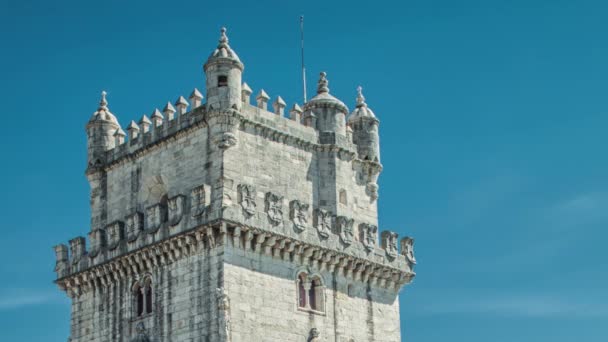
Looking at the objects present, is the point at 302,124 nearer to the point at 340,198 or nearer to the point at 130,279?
the point at 340,198

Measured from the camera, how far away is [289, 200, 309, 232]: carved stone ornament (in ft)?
167

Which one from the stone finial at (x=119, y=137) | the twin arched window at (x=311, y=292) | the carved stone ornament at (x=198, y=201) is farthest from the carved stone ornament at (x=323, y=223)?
the stone finial at (x=119, y=137)

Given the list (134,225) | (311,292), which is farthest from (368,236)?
(134,225)

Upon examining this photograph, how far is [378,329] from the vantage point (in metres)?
53.6

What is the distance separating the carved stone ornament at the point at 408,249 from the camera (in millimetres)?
55781

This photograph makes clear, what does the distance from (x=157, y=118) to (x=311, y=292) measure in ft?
33.3

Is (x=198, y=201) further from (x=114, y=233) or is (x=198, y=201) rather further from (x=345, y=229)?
(x=345, y=229)

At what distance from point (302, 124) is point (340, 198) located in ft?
11.9

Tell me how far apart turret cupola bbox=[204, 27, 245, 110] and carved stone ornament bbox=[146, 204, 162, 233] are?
471 cm

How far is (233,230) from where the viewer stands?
48375 millimetres

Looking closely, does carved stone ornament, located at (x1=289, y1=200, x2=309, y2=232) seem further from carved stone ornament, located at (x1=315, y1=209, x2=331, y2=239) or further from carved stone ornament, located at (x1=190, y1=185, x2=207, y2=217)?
carved stone ornament, located at (x1=190, y1=185, x2=207, y2=217)

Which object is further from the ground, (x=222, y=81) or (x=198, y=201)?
(x=222, y=81)

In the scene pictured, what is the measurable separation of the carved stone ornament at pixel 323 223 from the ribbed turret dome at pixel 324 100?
543 centimetres

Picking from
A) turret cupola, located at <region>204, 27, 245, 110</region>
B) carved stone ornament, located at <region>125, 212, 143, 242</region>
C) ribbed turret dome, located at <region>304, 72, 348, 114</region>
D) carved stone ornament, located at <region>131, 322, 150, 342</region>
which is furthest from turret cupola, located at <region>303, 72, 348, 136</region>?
carved stone ornament, located at <region>131, 322, 150, 342</region>
